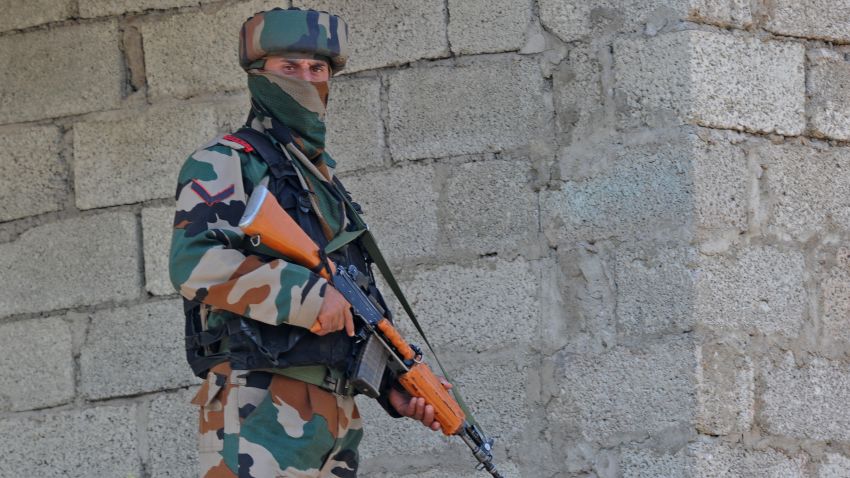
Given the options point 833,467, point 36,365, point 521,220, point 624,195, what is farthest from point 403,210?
point 833,467

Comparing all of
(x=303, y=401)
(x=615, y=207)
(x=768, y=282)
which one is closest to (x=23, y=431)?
(x=303, y=401)

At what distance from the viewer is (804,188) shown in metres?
4.28

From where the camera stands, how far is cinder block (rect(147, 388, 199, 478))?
437 centimetres

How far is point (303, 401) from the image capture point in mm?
3154

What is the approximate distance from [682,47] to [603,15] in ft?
0.91

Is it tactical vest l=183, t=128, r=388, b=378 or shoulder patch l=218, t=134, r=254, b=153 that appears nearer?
tactical vest l=183, t=128, r=388, b=378

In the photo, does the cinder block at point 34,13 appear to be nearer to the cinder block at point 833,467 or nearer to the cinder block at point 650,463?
the cinder block at point 650,463

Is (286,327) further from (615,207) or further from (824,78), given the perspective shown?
(824,78)

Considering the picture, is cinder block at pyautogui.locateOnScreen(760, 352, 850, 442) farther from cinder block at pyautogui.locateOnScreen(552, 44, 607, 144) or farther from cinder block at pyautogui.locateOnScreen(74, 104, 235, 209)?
cinder block at pyautogui.locateOnScreen(74, 104, 235, 209)

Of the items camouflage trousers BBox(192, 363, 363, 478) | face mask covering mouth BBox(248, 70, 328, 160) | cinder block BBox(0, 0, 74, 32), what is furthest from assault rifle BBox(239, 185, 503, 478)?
cinder block BBox(0, 0, 74, 32)

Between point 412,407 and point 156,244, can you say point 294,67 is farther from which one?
point 156,244

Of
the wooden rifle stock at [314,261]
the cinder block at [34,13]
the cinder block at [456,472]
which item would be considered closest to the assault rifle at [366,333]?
the wooden rifle stock at [314,261]

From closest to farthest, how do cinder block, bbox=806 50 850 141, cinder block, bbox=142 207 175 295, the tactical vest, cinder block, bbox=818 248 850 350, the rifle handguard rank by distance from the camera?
1. the rifle handguard
2. the tactical vest
3. cinder block, bbox=818 248 850 350
4. cinder block, bbox=806 50 850 141
5. cinder block, bbox=142 207 175 295

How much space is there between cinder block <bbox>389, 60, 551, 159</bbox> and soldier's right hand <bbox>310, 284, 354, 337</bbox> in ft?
4.28
